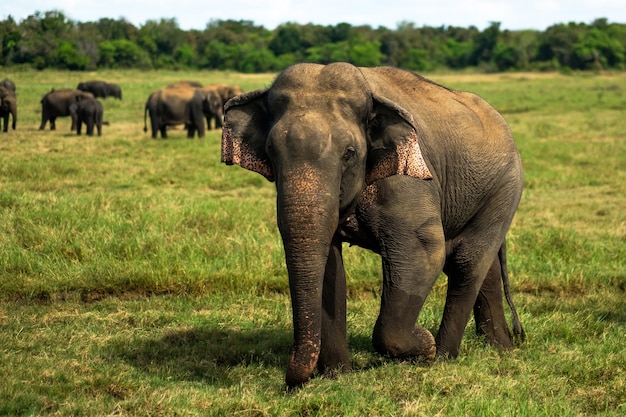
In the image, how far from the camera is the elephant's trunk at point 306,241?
441cm

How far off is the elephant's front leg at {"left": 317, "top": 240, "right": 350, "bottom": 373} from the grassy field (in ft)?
0.62

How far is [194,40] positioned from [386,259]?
83.6m

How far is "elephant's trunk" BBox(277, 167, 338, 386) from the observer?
441cm

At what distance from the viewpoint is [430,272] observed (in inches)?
204

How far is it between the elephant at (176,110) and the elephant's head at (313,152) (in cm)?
1825

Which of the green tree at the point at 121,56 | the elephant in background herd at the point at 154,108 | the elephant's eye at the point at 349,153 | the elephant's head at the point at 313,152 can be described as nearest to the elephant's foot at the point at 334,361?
the elephant's head at the point at 313,152

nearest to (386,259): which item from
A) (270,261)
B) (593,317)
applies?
(593,317)

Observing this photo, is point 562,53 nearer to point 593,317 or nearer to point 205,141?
point 205,141

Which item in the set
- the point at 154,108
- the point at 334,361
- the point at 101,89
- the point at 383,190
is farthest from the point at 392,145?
the point at 101,89

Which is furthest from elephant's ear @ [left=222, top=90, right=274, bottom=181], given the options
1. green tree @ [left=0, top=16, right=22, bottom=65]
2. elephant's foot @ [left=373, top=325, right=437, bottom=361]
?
green tree @ [left=0, top=16, right=22, bottom=65]

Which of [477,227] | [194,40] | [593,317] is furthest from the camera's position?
[194,40]

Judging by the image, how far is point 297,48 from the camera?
287 feet

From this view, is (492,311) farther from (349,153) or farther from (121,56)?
(121,56)

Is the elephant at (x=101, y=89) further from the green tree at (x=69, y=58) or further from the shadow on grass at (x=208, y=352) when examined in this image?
the shadow on grass at (x=208, y=352)
